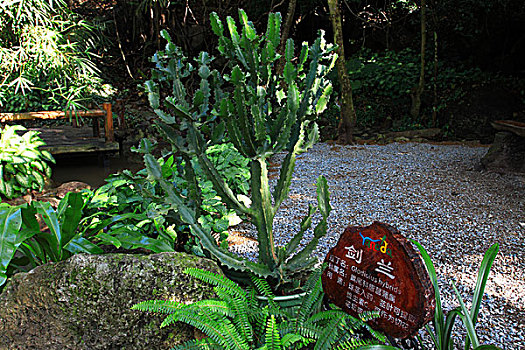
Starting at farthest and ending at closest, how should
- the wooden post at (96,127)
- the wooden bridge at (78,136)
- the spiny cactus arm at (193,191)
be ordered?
the wooden post at (96,127)
the wooden bridge at (78,136)
the spiny cactus arm at (193,191)

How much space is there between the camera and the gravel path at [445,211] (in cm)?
189

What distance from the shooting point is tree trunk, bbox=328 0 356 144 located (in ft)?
17.3

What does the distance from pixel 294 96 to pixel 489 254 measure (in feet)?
3.09

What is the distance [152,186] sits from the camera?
100 inches

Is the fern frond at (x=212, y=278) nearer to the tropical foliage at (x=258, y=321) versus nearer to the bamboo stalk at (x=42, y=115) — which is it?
the tropical foliage at (x=258, y=321)

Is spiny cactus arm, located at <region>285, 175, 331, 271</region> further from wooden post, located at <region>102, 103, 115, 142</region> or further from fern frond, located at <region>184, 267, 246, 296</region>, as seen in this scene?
wooden post, located at <region>102, 103, 115, 142</region>

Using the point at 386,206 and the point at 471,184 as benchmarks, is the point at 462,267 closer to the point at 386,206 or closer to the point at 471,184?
the point at 386,206

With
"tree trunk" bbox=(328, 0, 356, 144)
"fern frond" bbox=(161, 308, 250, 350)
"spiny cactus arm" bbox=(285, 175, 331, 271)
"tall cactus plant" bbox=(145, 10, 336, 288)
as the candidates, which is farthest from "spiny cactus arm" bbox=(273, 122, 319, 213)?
"tree trunk" bbox=(328, 0, 356, 144)

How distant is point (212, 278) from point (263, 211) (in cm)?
42

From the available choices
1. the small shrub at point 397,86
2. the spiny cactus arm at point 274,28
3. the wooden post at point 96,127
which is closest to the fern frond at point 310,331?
the spiny cactus arm at point 274,28

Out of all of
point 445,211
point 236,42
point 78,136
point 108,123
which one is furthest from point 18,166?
point 445,211

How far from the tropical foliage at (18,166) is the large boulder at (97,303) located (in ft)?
9.01

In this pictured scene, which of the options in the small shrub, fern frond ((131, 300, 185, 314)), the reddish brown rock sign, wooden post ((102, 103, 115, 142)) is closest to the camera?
the reddish brown rock sign

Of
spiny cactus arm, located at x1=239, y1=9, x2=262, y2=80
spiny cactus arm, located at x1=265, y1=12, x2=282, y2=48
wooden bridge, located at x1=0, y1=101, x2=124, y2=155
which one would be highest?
spiny cactus arm, located at x1=265, y1=12, x2=282, y2=48
